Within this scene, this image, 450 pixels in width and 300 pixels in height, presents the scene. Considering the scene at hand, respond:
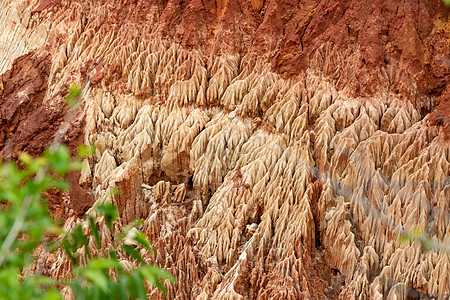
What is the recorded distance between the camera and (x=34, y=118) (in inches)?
677

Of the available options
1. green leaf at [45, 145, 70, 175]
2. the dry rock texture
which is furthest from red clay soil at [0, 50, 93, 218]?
green leaf at [45, 145, 70, 175]

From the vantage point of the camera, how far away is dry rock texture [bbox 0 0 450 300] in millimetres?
13258

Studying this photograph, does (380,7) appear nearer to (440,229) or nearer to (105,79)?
(440,229)

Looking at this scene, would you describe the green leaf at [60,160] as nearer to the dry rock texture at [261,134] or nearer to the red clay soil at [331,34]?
the dry rock texture at [261,134]

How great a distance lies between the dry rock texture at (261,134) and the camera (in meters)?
13.3

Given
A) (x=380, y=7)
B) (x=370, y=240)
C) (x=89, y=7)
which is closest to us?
(x=370, y=240)

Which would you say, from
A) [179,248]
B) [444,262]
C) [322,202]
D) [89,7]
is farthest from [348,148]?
[89,7]

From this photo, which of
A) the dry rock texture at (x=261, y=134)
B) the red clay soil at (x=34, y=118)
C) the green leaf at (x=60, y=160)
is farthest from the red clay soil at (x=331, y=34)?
the green leaf at (x=60, y=160)

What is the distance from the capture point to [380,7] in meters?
15.2

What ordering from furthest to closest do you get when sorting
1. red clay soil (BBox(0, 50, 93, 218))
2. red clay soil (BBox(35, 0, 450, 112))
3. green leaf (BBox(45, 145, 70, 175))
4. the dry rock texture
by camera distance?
red clay soil (BBox(0, 50, 93, 218)) < red clay soil (BBox(35, 0, 450, 112)) < the dry rock texture < green leaf (BBox(45, 145, 70, 175))

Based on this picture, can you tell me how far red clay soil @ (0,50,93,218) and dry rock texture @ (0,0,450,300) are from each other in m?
0.05

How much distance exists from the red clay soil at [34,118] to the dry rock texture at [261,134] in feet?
0.15

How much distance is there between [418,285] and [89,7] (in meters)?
11.7

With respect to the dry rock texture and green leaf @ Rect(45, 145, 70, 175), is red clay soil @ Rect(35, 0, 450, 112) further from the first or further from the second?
green leaf @ Rect(45, 145, 70, 175)
